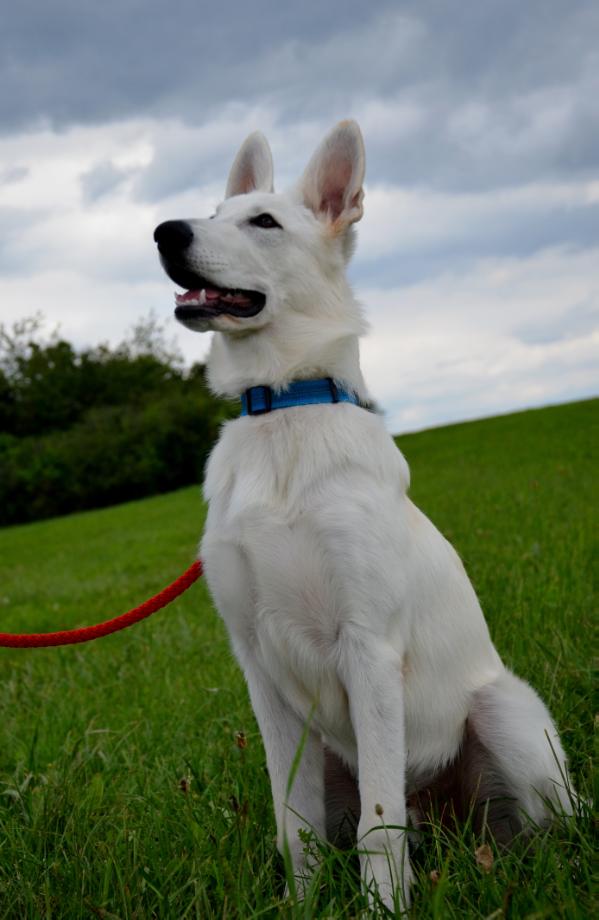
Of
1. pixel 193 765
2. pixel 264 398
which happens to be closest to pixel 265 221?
pixel 264 398

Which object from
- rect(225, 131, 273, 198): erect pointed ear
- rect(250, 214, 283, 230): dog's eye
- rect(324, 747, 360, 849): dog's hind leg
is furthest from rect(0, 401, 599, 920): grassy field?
rect(225, 131, 273, 198): erect pointed ear

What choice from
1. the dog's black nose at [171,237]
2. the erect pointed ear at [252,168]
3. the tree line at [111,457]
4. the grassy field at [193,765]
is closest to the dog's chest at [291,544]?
the grassy field at [193,765]

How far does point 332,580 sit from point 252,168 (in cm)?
188

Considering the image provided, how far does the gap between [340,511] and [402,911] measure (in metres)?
1.01

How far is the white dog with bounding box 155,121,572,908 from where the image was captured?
2305mm

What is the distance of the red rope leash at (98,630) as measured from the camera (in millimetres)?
2791

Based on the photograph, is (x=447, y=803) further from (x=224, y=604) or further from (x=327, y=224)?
(x=327, y=224)

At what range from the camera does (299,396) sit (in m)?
2.65

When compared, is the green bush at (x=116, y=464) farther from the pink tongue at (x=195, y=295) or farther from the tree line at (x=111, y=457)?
the pink tongue at (x=195, y=295)

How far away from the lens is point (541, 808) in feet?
8.37

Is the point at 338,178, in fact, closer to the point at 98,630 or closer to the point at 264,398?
the point at 264,398

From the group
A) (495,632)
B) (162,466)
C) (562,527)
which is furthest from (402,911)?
(162,466)

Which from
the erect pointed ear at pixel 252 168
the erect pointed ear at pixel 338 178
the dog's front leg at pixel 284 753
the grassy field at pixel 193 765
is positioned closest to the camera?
the grassy field at pixel 193 765

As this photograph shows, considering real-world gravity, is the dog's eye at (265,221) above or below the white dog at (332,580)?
above
